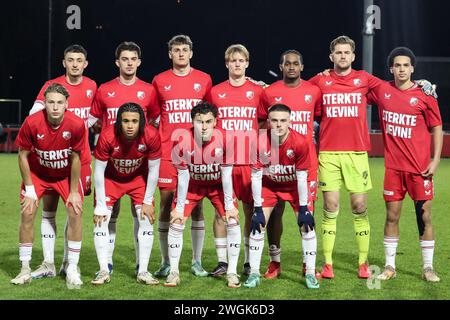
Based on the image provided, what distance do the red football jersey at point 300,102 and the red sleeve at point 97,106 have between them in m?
1.51

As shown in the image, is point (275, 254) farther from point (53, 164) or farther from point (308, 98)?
point (53, 164)

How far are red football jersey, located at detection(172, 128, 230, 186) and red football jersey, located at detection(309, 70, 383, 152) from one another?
105cm

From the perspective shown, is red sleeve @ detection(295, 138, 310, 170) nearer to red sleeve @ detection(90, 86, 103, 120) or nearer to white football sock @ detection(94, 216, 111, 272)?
white football sock @ detection(94, 216, 111, 272)

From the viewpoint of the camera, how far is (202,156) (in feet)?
23.7

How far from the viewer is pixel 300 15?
3234 centimetres

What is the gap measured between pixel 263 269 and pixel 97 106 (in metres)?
2.18

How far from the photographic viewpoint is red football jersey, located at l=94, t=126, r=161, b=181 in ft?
23.4

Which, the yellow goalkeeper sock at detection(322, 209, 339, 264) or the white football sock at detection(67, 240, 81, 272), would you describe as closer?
the white football sock at detection(67, 240, 81, 272)

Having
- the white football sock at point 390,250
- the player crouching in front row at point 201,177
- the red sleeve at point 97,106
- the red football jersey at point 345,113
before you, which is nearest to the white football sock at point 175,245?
the player crouching in front row at point 201,177

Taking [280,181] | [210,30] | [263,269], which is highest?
[210,30]

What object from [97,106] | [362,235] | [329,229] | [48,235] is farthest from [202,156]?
[362,235]

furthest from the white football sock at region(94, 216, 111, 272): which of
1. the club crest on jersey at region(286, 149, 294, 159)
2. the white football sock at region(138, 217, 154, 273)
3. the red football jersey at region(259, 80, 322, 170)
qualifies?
the red football jersey at region(259, 80, 322, 170)

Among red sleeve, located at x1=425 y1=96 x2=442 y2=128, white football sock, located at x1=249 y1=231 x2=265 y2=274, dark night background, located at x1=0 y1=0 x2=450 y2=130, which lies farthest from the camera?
dark night background, located at x1=0 y1=0 x2=450 y2=130

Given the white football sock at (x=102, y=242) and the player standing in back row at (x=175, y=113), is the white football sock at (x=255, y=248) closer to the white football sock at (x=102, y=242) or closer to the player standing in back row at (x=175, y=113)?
the player standing in back row at (x=175, y=113)
